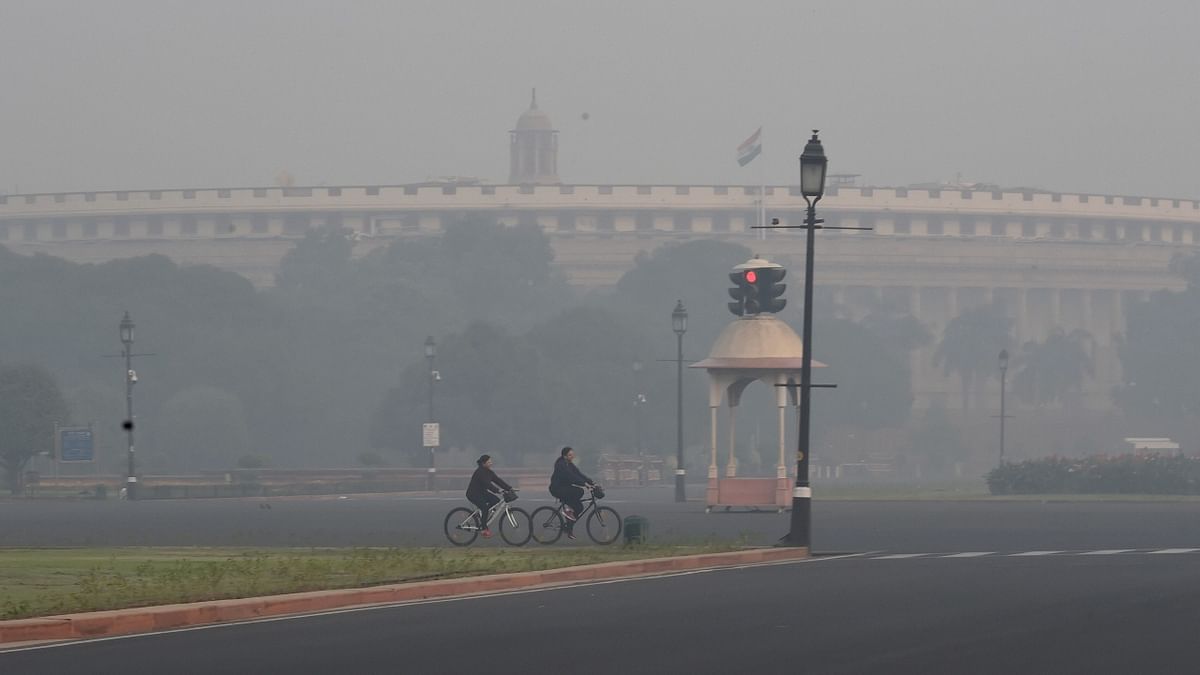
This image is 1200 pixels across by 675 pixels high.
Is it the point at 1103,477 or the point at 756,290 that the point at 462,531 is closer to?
the point at 756,290

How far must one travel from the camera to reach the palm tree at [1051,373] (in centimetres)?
17938

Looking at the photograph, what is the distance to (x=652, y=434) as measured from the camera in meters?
108

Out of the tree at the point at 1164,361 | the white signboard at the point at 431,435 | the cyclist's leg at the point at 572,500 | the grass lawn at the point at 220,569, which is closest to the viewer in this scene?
the grass lawn at the point at 220,569

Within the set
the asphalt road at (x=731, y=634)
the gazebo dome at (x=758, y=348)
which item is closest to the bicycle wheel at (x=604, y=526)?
the asphalt road at (x=731, y=634)

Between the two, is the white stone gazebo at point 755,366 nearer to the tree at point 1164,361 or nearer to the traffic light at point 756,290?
the traffic light at point 756,290

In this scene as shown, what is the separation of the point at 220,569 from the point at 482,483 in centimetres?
914

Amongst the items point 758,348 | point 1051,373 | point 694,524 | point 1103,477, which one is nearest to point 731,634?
point 694,524

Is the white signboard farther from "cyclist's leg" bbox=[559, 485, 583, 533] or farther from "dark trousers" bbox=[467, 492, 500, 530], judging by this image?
"dark trousers" bbox=[467, 492, 500, 530]

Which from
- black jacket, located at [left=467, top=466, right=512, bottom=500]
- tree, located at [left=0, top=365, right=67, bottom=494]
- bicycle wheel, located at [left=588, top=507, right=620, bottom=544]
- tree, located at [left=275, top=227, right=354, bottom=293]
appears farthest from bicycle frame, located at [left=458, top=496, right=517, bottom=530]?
tree, located at [left=275, top=227, right=354, bottom=293]

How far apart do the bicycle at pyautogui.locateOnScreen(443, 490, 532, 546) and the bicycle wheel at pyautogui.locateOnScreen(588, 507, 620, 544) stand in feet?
3.16

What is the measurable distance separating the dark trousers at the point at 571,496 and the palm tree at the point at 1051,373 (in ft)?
486

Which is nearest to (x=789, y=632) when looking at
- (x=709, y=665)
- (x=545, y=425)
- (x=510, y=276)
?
(x=709, y=665)

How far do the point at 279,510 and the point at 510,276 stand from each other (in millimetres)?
113344

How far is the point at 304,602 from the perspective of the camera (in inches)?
835
